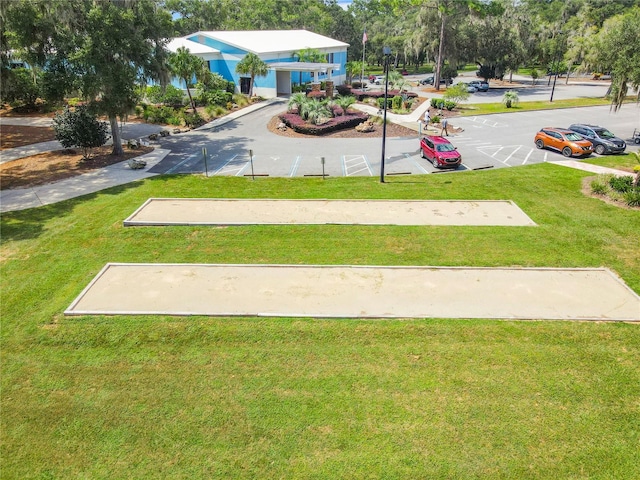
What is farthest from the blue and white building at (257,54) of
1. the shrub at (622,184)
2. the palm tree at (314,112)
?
the shrub at (622,184)

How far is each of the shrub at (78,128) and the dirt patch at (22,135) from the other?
6.67m

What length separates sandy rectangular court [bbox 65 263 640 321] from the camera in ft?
37.0

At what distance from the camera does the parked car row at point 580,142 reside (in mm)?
25328

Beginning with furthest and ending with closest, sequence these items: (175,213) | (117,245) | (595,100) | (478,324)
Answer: (595,100) → (175,213) → (117,245) → (478,324)

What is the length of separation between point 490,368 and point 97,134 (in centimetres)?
2368

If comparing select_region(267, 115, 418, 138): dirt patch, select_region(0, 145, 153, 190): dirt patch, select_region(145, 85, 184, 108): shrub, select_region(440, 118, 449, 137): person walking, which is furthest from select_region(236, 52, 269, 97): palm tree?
select_region(440, 118, 449, 137): person walking

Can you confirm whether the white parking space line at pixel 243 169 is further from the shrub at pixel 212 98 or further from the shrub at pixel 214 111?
the shrub at pixel 212 98

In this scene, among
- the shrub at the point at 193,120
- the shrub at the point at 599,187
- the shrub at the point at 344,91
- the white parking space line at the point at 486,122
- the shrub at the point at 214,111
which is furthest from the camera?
the shrub at the point at 344,91

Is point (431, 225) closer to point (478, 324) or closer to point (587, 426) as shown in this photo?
point (478, 324)

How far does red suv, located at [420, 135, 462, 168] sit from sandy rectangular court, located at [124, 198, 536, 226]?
5.35 meters

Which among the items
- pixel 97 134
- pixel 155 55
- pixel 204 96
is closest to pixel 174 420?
pixel 97 134

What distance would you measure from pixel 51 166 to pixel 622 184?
28871mm

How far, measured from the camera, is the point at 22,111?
37.3m

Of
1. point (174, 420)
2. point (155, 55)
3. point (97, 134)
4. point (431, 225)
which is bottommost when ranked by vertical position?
point (174, 420)
